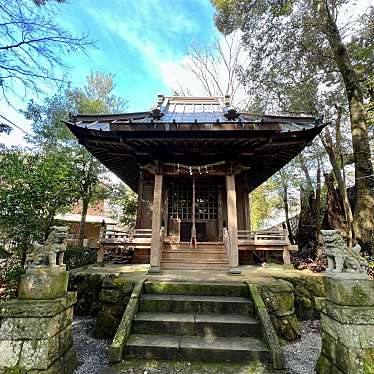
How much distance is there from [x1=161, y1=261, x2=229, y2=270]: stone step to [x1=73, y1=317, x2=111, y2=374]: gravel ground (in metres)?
2.19

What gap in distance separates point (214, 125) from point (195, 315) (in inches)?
156

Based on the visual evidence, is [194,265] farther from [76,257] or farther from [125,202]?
[125,202]

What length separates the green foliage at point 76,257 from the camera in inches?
267

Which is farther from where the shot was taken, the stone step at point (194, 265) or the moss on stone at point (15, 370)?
the stone step at point (194, 265)

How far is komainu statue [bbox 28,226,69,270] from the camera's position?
3.10 metres

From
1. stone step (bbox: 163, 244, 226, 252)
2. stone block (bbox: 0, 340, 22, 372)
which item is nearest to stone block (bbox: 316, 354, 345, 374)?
stone block (bbox: 0, 340, 22, 372)

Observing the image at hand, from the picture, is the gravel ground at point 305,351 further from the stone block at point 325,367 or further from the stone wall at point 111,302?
the stone wall at point 111,302

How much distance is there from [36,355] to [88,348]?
1450 millimetres

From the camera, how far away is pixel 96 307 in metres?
5.14

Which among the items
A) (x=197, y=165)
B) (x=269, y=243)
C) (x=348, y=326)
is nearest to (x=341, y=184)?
(x=269, y=243)

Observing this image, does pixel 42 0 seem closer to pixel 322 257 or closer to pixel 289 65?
pixel 289 65

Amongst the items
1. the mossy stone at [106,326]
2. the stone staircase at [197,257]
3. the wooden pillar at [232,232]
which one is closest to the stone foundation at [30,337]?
the mossy stone at [106,326]

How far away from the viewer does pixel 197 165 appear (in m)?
7.08

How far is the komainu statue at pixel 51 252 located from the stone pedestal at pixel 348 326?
141 inches
